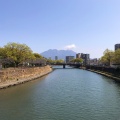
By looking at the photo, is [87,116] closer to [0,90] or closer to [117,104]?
[117,104]

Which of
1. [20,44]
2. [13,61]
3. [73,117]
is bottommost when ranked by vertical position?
[73,117]

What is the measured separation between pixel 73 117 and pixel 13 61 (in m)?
67.1

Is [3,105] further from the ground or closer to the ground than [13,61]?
closer to the ground

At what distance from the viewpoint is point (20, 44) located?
96375 mm

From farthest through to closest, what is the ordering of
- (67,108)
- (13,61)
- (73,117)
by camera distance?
1. (13,61)
2. (67,108)
3. (73,117)

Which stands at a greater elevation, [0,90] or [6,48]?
[6,48]

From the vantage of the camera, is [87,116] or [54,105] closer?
[87,116]

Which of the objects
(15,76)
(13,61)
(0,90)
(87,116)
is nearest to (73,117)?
(87,116)

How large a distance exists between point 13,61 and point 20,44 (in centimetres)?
943

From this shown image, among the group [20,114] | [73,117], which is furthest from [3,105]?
[73,117]

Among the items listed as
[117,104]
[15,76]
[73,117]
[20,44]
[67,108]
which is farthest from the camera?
[20,44]

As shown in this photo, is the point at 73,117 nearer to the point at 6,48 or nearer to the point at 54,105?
the point at 54,105

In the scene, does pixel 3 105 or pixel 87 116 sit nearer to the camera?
pixel 87 116

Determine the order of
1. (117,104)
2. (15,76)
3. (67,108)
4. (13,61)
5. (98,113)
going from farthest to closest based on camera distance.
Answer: (13,61), (15,76), (117,104), (67,108), (98,113)
